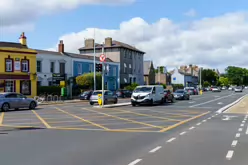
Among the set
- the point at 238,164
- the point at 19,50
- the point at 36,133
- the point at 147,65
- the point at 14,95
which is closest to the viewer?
the point at 238,164

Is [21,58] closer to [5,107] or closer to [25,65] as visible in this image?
[25,65]

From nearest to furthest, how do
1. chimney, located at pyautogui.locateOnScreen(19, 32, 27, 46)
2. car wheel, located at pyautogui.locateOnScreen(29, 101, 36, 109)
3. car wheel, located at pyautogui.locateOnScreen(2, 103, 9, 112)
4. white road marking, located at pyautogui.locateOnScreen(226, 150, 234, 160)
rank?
white road marking, located at pyautogui.locateOnScreen(226, 150, 234, 160), car wheel, located at pyautogui.locateOnScreen(2, 103, 9, 112), car wheel, located at pyautogui.locateOnScreen(29, 101, 36, 109), chimney, located at pyautogui.locateOnScreen(19, 32, 27, 46)

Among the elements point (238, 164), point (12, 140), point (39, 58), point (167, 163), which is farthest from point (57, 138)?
point (39, 58)

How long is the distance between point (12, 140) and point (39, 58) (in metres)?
40.3

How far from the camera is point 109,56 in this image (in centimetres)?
7475

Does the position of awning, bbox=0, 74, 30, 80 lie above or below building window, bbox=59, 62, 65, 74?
below

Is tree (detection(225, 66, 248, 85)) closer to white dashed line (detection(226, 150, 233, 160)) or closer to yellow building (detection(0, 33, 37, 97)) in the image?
yellow building (detection(0, 33, 37, 97))

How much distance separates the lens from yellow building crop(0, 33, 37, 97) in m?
44.1

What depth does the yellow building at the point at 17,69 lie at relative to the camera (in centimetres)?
4406

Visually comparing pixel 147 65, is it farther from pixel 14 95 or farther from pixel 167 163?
pixel 167 163

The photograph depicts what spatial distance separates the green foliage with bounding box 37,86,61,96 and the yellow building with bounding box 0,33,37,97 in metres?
1.06

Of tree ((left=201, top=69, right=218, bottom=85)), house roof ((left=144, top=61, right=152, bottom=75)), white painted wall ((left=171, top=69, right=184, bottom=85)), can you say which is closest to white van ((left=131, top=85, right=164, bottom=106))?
house roof ((left=144, top=61, right=152, bottom=75))

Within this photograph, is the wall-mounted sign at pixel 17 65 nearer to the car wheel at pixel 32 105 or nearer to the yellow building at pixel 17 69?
the yellow building at pixel 17 69

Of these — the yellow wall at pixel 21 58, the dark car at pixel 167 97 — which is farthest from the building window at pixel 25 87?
the dark car at pixel 167 97
